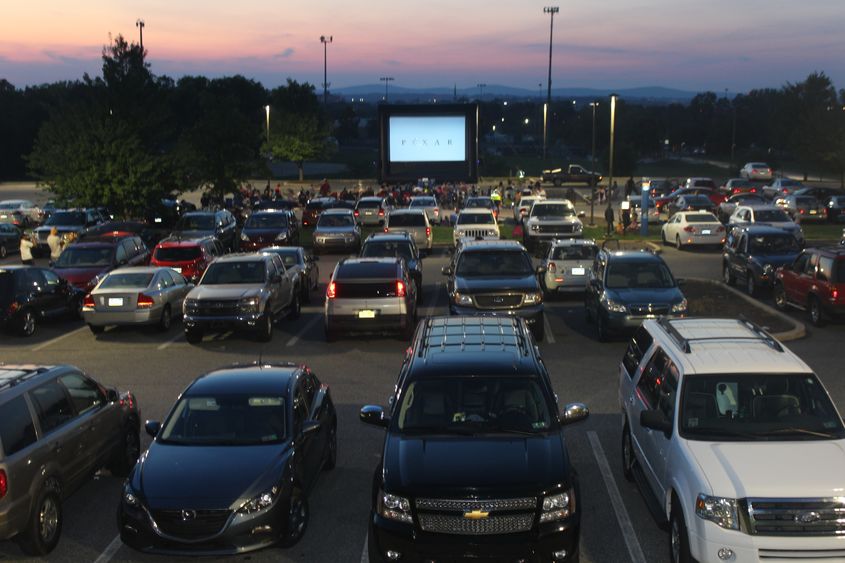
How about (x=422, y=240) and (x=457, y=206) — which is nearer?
(x=422, y=240)

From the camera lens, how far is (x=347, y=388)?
51.5ft

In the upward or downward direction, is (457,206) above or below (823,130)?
below

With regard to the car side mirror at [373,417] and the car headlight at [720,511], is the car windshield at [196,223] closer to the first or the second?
the car side mirror at [373,417]

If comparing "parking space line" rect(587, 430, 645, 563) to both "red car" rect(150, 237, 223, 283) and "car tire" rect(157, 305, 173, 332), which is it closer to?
"car tire" rect(157, 305, 173, 332)

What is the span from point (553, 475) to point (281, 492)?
2.50 meters

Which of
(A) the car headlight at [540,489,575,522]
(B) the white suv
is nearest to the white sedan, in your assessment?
(B) the white suv

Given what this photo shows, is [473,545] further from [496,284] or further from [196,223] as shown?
[196,223]

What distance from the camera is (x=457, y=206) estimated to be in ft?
211

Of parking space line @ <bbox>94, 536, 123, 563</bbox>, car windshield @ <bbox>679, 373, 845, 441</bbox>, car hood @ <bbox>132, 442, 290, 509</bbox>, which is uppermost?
car windshield @ <bbox>679, 373, 845, 441</bbox>

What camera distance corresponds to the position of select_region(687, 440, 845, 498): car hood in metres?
7.34

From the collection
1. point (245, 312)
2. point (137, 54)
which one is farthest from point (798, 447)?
point (137, 54)

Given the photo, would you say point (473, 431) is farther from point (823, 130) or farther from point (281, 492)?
point (823, 130)

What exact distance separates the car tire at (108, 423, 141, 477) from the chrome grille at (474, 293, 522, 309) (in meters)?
8.73

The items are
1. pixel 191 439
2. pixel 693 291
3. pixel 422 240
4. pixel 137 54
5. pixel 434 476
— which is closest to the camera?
pixel 434 476
